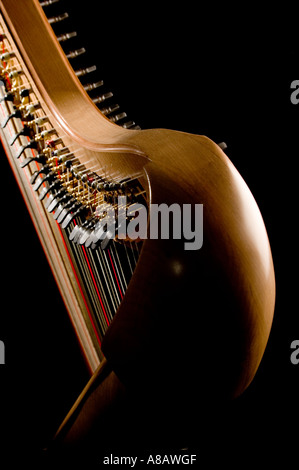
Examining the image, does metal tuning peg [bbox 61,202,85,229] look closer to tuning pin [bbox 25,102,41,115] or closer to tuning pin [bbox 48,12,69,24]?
tuning pin [bbox 25,102,41,115]

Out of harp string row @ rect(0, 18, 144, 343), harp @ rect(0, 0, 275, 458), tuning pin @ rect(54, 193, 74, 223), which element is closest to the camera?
harp @ rect(0, 0, 275, 458)

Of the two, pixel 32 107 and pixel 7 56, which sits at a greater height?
pixel 7 56

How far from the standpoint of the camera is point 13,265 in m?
2.15

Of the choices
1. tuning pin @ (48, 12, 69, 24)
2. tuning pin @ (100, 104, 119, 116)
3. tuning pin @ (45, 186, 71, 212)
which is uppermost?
tuning pin @ (48, 12, 69, 24)

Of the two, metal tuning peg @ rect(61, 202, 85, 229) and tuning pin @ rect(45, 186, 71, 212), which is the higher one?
tuning pin @ rect(45, 186, 71, 212)

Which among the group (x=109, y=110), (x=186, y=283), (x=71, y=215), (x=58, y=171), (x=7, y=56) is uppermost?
(x=7, y=56)

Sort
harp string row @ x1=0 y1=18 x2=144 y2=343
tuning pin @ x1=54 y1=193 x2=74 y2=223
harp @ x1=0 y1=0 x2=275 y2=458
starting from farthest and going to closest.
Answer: tuning pin @ x1=54 y1=193 x2=74 y2=223 → harp string row @ x1=0 y1=18 x2=144 y2=343 → harp @ x1=0 y1=0 x2=275 y2=458

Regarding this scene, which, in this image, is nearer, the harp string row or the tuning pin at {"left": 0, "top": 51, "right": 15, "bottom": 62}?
the harp string row

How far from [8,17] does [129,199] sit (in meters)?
0.55

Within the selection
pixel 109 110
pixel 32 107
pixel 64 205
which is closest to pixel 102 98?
pixel 109 110

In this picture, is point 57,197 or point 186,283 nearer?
point 186,283

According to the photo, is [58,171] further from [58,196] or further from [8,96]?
[8,96]

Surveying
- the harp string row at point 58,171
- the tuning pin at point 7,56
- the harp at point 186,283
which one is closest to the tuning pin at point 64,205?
the harp string row at point 58,171

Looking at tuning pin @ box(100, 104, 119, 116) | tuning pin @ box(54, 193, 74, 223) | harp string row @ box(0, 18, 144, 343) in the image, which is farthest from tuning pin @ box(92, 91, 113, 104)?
tuning pin @ box(54, 193, 74, 223)
